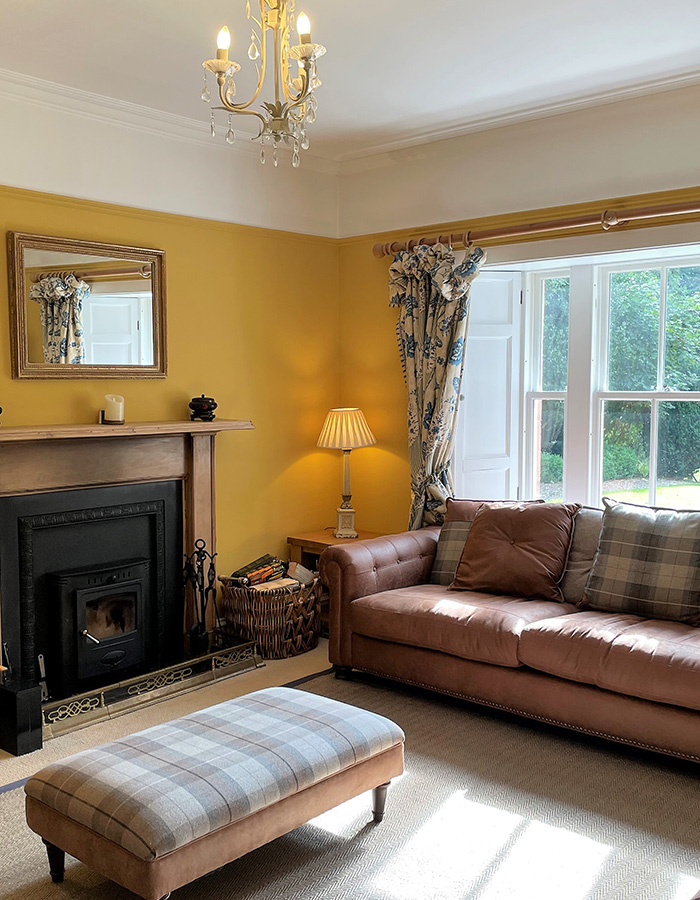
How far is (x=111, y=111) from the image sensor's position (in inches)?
166

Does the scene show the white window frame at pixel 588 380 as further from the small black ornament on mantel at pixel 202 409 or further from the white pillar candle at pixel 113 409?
the white pillar candle at pixel 113 409

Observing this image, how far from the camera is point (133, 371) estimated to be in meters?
4.37

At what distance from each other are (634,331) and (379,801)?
282 centimetres

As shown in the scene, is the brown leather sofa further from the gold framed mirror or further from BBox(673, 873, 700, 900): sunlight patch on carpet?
the gold framed mirror

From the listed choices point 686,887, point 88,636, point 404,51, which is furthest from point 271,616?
point 404,51

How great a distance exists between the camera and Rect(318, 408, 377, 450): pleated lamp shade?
16.6 feet

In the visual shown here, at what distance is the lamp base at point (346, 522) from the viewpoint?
5.16 m

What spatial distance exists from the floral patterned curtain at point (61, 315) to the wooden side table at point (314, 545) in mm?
1717

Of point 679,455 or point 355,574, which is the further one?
point 679,455

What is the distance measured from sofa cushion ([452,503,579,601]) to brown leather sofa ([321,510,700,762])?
0.06 m

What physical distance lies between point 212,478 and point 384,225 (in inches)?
72.7

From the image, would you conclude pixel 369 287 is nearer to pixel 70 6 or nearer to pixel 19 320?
pixel 19 320

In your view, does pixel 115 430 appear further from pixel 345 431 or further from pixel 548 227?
pixel 548 227

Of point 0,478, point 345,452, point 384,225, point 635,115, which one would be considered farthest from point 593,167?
point 0,478
